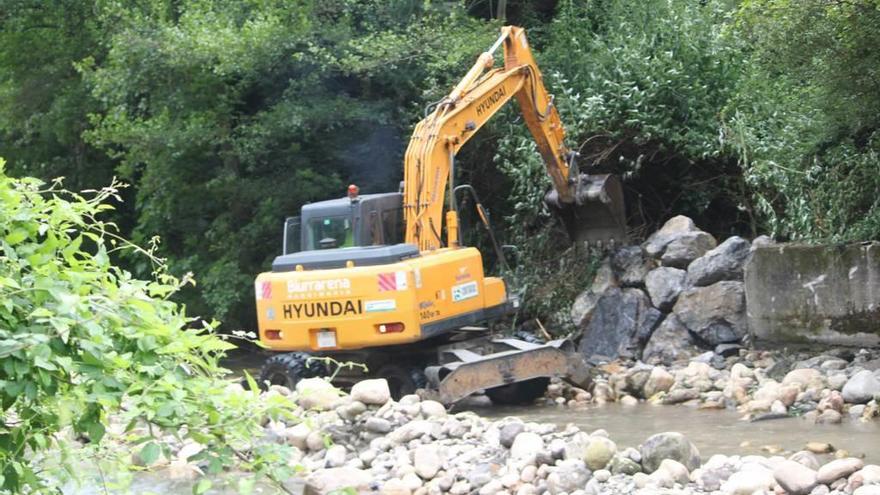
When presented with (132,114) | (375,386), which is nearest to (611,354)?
(375,386)

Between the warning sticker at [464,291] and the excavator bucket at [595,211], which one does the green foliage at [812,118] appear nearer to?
the excavator bucket at [595,211]

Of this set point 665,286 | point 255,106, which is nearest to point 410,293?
point 665,286

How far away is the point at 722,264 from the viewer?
558 inches

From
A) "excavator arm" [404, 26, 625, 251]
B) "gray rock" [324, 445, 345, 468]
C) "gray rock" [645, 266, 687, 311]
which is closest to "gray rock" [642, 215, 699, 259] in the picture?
"gray rock" [645, 266, 687, 311]

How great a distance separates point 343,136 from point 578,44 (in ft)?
11.8

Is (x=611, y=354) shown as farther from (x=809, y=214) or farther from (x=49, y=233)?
(x=49, y=233)

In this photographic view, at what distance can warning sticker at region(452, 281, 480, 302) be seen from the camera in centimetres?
1223

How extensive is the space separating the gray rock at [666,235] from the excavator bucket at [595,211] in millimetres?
464

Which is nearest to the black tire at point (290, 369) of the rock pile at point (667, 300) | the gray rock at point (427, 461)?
the gray rock at point (427, 461)

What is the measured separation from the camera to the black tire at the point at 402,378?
12703 millimetres

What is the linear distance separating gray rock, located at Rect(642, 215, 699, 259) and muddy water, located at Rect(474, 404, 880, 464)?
354 cm

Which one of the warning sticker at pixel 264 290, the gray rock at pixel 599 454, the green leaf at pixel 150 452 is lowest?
the gray rock at pixel 599 454

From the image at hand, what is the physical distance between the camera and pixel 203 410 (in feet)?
9.75

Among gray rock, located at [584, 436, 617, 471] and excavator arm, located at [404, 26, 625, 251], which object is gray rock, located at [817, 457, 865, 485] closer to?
gray rock, located at [584, 436, 617, 471]
